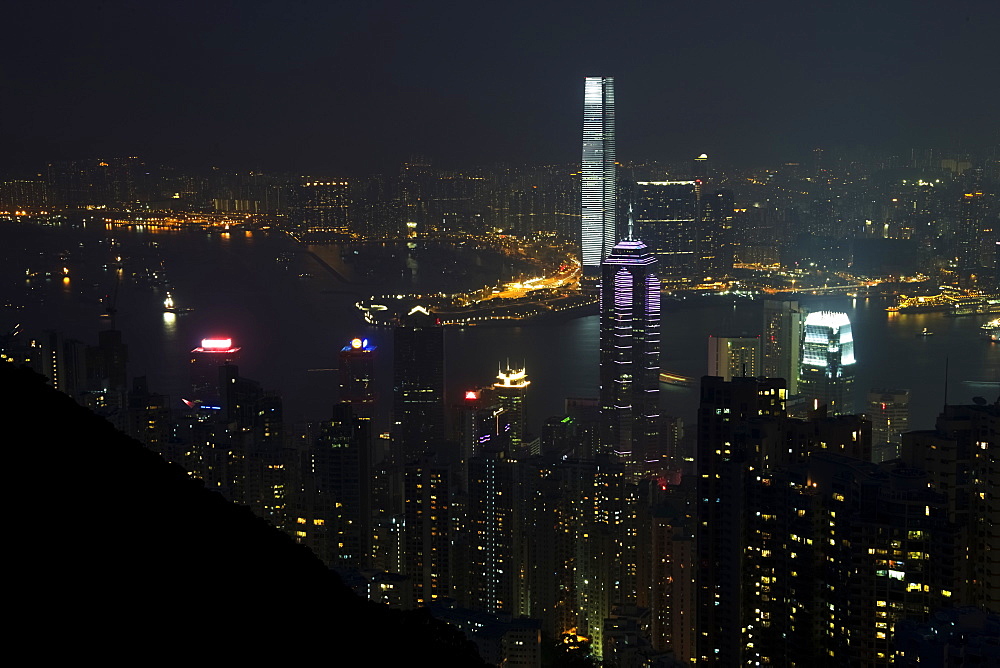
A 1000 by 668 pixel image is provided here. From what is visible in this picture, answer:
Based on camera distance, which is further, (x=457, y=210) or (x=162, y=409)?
(x=457, y=210)

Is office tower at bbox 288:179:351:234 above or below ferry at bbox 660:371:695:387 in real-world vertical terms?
above

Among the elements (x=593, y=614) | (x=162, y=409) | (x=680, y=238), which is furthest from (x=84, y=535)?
(x=680, y=238)

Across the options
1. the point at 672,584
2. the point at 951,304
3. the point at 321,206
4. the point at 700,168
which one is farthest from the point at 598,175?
the point at 672,584

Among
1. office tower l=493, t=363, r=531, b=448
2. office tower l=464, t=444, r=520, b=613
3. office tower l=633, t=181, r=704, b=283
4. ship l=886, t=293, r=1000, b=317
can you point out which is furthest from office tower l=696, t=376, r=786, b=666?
office tower l=633, t=181, r=704, b=283

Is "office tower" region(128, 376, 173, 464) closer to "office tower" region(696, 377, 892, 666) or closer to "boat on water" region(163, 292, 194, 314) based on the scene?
"boat on water" region(163, 292, 194, 314)

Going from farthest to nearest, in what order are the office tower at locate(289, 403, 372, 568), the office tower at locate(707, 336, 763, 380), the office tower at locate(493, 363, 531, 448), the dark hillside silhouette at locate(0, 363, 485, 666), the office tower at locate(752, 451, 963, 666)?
the office tower at locate(707, 336, 763, 380), the office tower at locate(493, 363, 531, 448), the office tower at locate(289, 403, 372, 568), the office tower at locate(752, 451, 963, 666), the dark hillside silhouette at locate(0, 363, 485, 666)

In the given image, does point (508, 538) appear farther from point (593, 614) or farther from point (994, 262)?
point (994, 262)

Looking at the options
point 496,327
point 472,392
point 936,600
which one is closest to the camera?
point 936,600
